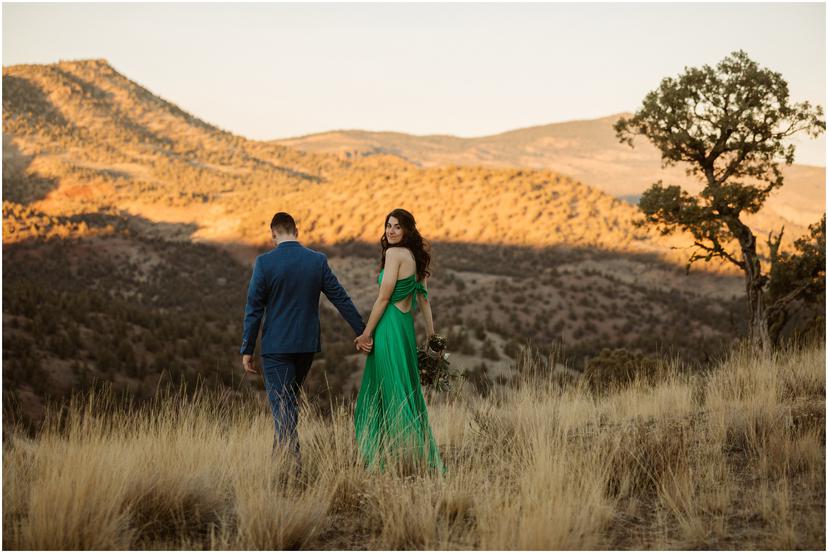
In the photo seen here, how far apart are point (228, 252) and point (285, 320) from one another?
45.4 meters

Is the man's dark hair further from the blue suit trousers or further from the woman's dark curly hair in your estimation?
the blue suit trousers

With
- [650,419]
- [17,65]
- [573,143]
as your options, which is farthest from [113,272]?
[573,143]

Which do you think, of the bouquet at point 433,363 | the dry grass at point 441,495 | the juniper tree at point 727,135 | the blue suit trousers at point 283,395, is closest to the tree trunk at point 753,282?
the juniper tree at point 727,135

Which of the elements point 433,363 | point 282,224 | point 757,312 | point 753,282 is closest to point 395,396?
point 433,363

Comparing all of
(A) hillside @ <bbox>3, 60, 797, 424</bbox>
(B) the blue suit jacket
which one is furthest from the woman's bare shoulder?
(A) hillside @ <bbox>3, 60, 797, 424</bbox>

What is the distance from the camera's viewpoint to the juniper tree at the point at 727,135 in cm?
1477

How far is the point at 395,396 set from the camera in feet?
18.1

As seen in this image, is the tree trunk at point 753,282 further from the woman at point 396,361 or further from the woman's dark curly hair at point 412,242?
the woman at point 396,361

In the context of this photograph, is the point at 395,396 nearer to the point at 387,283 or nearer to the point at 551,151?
the point at 387,283

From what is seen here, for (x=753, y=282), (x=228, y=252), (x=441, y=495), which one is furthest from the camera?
(x=228, y=252)

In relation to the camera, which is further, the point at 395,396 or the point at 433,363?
the point at 433,363

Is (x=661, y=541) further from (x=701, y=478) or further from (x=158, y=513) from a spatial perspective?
(x=158, y=513)

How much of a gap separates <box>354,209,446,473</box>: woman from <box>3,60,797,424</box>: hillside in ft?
24.1

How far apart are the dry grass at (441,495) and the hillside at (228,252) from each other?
24.7 ft
